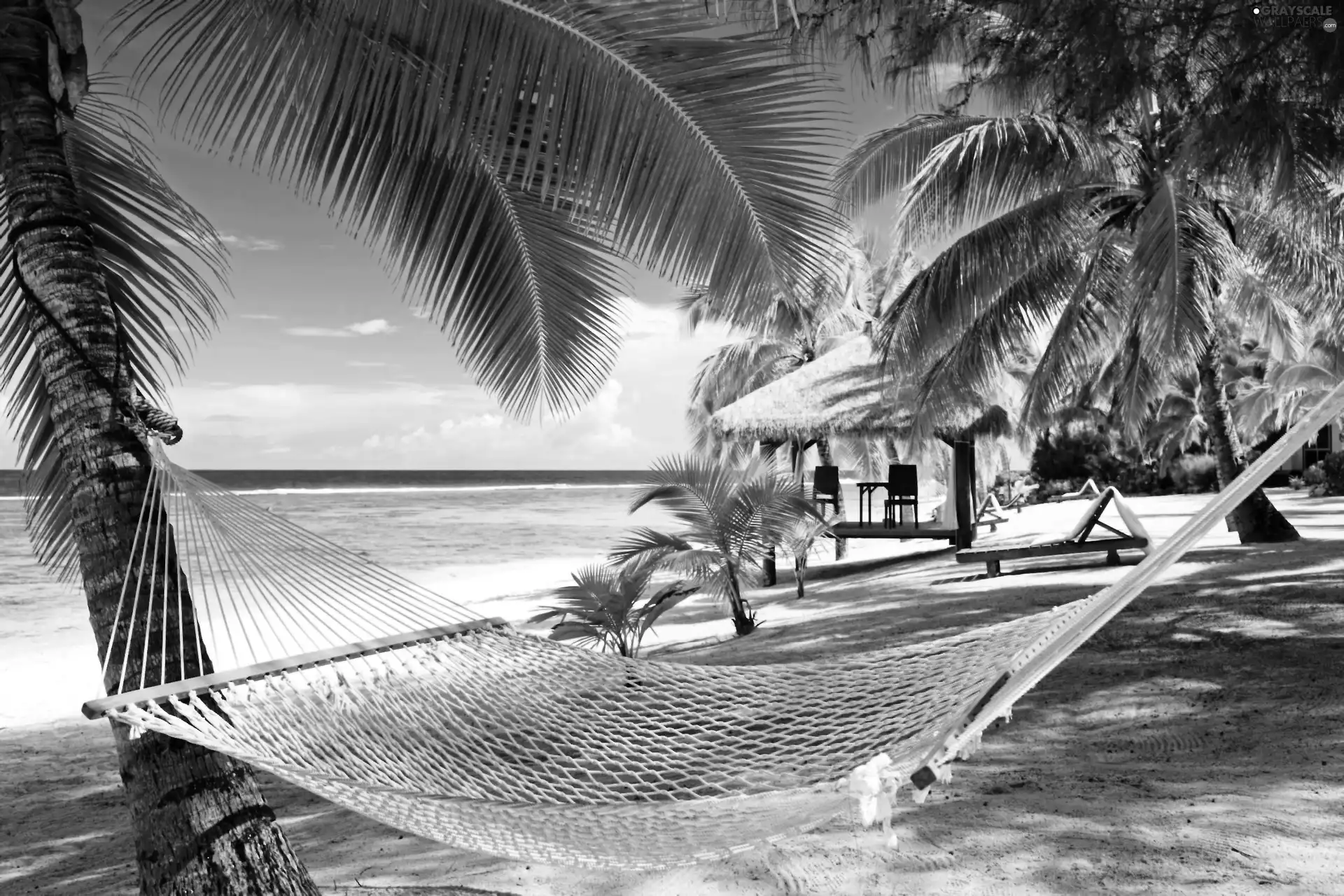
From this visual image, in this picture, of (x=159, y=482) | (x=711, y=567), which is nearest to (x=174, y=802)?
(x=159, y=482)

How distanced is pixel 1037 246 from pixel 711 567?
261cm

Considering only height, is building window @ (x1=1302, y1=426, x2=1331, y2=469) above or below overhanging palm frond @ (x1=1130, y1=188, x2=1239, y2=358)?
below

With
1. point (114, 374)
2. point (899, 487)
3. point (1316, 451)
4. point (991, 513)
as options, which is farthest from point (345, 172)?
point (1316, 451)

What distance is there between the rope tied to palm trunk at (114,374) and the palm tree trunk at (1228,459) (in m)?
5.86

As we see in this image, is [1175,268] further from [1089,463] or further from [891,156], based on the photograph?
[1089,463]

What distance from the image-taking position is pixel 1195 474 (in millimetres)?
15539

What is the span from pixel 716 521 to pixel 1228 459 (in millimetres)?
3235

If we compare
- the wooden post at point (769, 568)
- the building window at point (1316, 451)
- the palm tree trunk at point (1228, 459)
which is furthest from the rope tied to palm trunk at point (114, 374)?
the building window at point (1316, 451)

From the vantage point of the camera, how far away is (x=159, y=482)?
5.53 feet

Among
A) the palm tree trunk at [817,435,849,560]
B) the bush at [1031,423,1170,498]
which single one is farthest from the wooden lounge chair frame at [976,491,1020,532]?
the bush at [1031,423,1170,498]

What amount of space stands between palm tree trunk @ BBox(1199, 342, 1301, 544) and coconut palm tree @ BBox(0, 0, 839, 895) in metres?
4.92

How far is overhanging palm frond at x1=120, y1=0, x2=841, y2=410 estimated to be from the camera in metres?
1.86

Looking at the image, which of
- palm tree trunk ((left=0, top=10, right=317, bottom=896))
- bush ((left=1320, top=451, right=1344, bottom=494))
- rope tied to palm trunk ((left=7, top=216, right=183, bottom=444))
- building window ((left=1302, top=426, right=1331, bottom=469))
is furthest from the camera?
building window ((left=1302, top=426, right=1331, bottom=469))

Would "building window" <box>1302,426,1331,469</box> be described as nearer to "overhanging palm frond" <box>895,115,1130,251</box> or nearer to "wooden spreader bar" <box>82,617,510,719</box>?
"overhanging palm frond" <box>895,115,1130,251</box>
